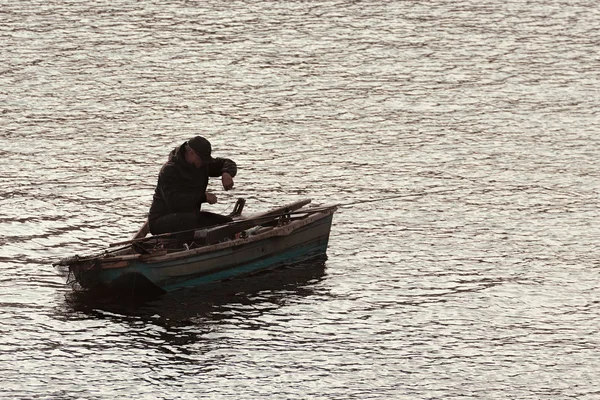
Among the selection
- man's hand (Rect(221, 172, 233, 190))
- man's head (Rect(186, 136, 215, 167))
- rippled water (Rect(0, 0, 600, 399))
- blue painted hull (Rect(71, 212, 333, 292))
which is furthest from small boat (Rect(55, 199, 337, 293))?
man's head (Rect(186, 136, 215, 167))

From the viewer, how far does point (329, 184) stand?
86.7ft

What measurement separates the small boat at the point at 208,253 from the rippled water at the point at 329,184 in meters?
0.29

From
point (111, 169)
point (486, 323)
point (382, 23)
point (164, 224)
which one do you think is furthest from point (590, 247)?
point (382, 23)

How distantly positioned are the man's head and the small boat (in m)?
0.97

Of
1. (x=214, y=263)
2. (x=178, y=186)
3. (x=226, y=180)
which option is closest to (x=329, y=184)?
(x=226, y=180)

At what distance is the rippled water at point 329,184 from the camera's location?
700 inches

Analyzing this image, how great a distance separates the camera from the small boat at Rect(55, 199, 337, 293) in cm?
1927

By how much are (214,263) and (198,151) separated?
5.27ft

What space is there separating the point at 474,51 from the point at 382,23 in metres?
3.89

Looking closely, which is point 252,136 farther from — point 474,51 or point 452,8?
point 452,8

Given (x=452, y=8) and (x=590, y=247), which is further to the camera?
(x=452, y=8)

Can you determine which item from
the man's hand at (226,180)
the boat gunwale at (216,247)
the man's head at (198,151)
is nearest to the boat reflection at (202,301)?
A: the boat gunwale at (216,247)

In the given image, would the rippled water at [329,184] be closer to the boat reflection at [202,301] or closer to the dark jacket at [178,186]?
the boat reflection at [202,301]

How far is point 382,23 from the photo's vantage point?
135 ft
